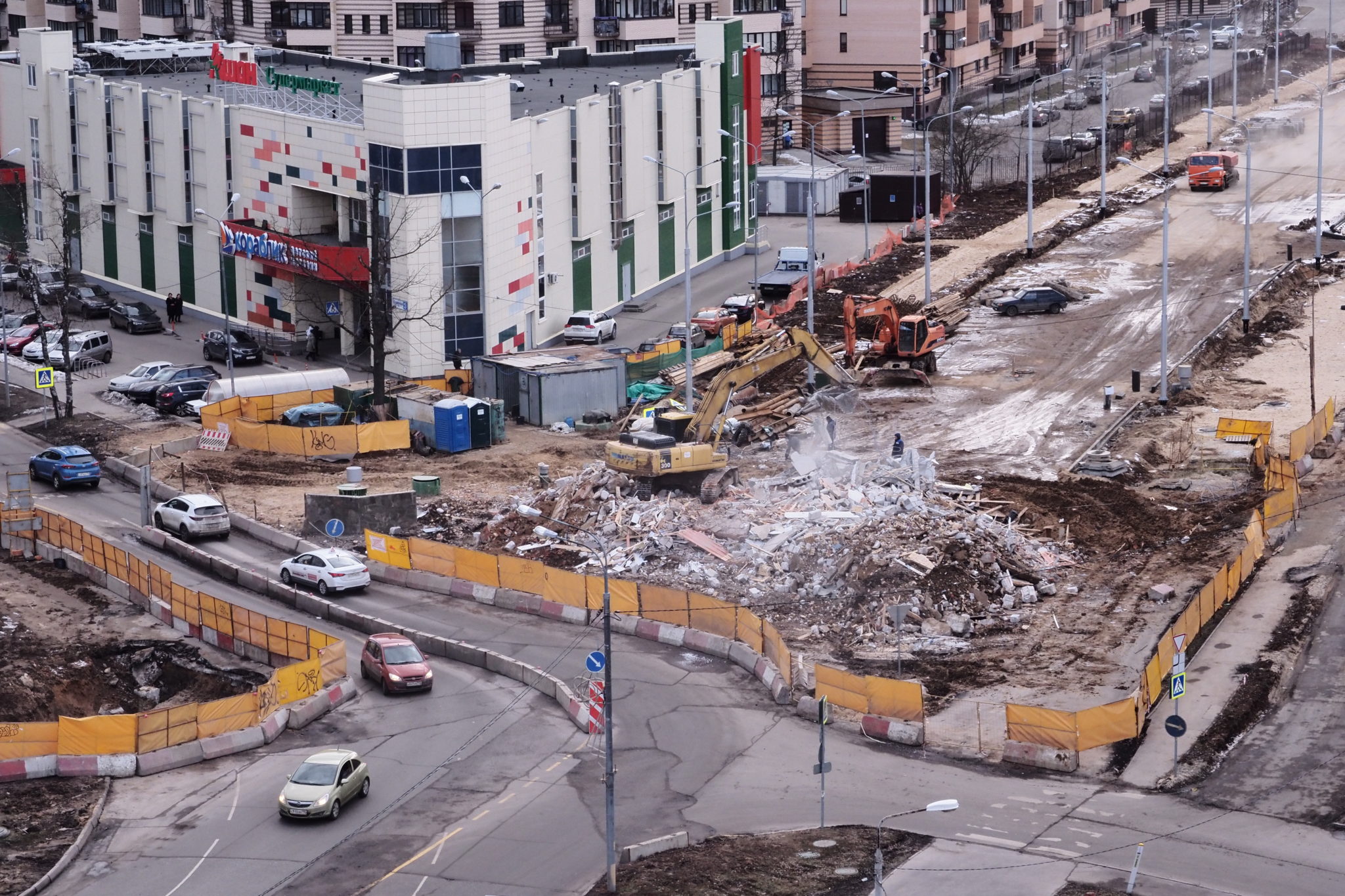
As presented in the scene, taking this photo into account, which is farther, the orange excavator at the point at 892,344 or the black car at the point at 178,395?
the orange excavator at the point at 892,344

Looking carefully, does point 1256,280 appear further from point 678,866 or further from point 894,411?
point 678,866

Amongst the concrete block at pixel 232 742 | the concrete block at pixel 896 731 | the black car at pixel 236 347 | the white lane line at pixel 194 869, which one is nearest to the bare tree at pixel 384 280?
the black car at pixel 236 347

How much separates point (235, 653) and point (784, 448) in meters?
21.8

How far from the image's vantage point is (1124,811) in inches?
1572

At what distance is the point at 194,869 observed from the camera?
37.8 m

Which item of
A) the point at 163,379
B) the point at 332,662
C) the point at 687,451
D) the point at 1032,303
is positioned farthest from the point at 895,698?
the point at 1032,303

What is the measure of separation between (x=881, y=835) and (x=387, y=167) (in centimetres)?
4453

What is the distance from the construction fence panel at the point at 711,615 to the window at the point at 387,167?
30.7 metres

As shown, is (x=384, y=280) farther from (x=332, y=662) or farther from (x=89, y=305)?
(x=332, y=662)

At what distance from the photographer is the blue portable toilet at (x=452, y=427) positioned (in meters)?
68.9

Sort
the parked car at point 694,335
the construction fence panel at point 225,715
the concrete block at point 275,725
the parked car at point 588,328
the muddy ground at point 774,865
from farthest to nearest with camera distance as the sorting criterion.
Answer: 1. the parked car at point 588,328
2. the parked car at point 694,335
3. the concrete block at point 275,725
4. the construction fence panel at point 225,715
5. the muddy ground at point 774,865

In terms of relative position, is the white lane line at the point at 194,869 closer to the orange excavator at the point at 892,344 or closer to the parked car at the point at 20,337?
the orange excavator at the point at 892,344

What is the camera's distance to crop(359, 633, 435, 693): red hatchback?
153 ft

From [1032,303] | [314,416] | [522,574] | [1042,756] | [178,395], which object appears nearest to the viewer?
[1042,756]
